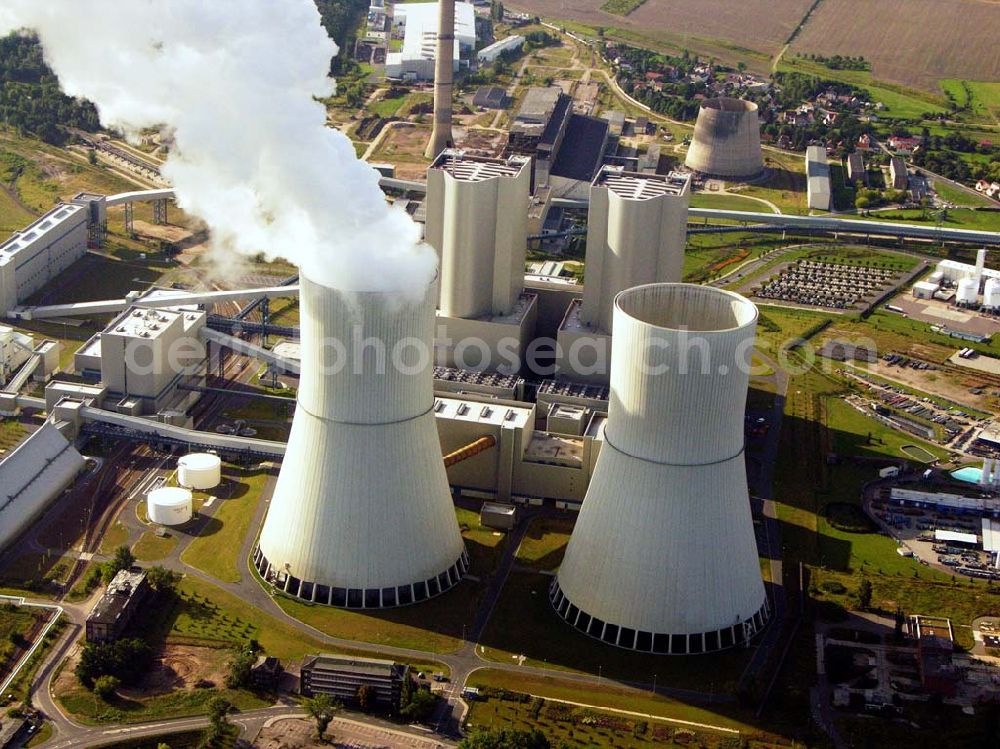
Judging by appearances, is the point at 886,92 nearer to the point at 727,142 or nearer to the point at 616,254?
the point at 727,142

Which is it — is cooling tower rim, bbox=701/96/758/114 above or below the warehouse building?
above

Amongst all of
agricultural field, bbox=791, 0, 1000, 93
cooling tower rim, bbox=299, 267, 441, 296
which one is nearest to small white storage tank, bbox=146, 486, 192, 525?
cooling tower rim, bbox=299, 267, 441, 296

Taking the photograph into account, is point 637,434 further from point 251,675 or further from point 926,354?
point 926,354

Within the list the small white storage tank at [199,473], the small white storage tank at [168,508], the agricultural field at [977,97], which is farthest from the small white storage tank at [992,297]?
the agricultural field at [977,97]

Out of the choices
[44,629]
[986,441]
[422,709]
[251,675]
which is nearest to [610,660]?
[422,709]

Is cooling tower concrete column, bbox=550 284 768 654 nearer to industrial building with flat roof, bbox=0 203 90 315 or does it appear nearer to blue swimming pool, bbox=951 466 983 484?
blue swimming pool, bbox=951 466 983 484

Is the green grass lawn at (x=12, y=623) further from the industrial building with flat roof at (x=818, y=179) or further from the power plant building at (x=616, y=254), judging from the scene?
the industrial building with flat roof at (x=818, y=179)
